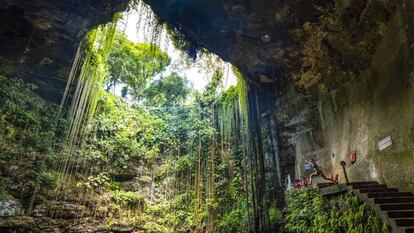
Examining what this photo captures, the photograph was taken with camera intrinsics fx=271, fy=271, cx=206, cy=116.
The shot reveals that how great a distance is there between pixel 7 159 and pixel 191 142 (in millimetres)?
6304

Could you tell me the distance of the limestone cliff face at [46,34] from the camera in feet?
22.2

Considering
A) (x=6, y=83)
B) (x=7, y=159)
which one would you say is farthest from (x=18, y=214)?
(x=6, y=83)

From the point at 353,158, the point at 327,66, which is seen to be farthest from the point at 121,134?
the point at 353,158

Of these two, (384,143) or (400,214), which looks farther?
(384,143)

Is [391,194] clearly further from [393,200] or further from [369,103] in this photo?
[369,103]

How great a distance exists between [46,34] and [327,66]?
7.53 m

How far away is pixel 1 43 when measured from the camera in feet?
25.4

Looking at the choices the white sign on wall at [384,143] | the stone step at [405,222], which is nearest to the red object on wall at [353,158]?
the white sign on wall at [384,143]

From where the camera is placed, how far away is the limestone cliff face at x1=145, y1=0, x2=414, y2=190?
4314 millimetres

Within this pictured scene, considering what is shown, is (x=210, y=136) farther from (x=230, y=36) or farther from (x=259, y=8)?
(x=259, y=8)

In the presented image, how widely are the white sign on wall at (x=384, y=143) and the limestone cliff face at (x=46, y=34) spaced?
6.38 metres

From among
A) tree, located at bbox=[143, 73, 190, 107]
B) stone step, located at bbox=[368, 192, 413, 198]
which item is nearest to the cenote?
stone step, located at bbox=[368, 192, 413, 198]

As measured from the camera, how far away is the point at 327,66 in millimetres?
6199

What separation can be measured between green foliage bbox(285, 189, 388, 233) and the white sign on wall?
113 cm
